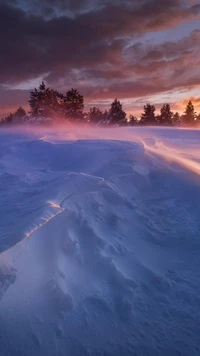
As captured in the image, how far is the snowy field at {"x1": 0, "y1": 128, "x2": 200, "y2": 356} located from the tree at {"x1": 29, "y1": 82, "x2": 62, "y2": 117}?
2743 centimetres

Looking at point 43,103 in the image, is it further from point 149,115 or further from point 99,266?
point 99,266

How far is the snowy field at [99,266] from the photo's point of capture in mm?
1935

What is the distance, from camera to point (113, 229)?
3141 mm

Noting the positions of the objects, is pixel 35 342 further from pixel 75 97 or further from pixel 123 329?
pixel 75 97

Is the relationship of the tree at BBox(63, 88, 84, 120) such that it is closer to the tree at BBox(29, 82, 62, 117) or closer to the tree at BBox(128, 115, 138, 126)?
the tree at BBox(29, 82, 62, 117)

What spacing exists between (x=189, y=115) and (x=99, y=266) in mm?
41151

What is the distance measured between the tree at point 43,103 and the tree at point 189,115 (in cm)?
2056

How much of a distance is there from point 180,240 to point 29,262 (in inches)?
70.7

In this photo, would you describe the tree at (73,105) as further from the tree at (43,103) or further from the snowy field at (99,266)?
the snowy field at (99,266)

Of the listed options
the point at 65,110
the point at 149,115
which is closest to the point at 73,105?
the point at 65,110

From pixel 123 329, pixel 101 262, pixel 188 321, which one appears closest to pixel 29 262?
pixel 101 262

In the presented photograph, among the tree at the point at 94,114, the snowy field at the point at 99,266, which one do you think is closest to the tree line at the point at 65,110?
the tree at the point at 94,114

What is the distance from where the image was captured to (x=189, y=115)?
39688 mm

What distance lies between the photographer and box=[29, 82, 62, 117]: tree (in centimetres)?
3022
